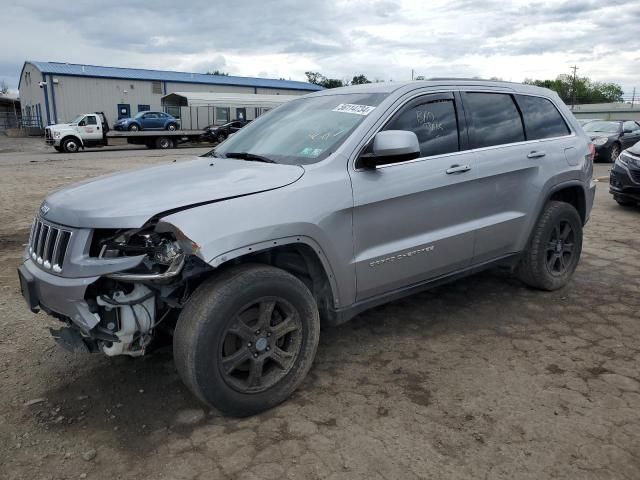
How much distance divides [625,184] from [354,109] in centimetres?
712

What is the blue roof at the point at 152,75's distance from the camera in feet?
135

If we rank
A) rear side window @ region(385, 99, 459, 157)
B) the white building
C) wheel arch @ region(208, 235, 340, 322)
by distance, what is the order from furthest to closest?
the white building
rear side window @ region(385, 99, 459, 157)
wheel arch @ region(208, 235, 340, 322)

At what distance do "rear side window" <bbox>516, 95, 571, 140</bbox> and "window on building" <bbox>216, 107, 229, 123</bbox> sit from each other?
32796 mm

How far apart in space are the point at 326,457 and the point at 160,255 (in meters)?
1.28

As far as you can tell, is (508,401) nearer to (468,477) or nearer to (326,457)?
(468,477)

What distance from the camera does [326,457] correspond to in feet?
8.39

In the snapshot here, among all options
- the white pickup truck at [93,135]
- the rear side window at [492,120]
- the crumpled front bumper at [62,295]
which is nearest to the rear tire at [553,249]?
the rear side window at [492,120]

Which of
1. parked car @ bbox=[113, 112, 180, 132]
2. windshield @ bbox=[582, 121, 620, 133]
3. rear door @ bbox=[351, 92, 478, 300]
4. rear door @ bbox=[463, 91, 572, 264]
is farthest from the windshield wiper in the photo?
parked car @ bbox=[113, 112, 180, 132]

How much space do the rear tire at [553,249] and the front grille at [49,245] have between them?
3.55m

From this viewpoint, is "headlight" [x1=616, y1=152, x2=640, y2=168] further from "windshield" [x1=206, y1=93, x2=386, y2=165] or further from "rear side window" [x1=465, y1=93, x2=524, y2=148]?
"windshield" [x1=206, y1=93, x2=386, y2=165]

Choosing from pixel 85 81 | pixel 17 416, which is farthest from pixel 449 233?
pixel 85 81

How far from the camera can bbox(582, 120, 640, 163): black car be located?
17719 mm

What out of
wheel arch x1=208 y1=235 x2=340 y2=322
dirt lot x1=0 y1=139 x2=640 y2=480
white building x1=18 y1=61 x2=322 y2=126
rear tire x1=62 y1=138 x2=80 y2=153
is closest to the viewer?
dirt lot x1=0 y1=139 x2=640 y2=480

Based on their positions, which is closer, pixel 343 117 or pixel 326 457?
pixel 326 457
